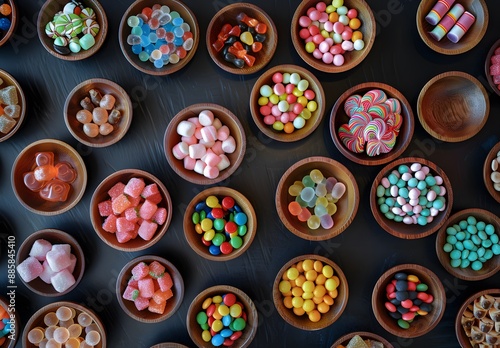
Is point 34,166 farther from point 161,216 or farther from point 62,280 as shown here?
point 161,216

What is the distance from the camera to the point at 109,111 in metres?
1.93

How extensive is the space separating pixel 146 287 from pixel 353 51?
54.3 inches

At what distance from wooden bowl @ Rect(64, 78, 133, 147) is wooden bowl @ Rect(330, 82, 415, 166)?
2.96 feet

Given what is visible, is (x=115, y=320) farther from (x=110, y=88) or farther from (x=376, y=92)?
(x=376, y=92)

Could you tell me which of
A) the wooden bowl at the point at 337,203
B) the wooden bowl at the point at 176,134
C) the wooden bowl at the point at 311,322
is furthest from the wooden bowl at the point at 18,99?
the wooden bowl at the point at 311,322

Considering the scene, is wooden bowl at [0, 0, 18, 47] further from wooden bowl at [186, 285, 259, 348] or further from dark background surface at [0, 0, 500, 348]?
wooden bowl at [186, 285, 259, 348]

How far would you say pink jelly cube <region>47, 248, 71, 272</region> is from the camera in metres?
1.84

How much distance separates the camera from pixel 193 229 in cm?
192

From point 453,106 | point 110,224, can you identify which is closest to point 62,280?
point 110,224

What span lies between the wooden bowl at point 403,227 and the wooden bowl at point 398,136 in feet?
0.15

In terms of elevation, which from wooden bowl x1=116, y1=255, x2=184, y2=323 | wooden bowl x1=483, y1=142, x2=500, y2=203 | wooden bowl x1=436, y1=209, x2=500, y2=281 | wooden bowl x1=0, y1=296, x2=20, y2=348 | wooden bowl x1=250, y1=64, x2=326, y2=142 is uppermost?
wooden bowl x1=250, y1=64, x2=326, y2=142

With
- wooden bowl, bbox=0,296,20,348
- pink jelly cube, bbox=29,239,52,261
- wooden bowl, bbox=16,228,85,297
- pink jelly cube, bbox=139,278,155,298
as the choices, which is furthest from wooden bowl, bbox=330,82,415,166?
wooden bowl, bbox=0,296,20,348

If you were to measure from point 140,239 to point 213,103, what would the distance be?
2.28 feet

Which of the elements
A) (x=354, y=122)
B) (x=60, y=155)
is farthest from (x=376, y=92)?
(x=60, y=155)
